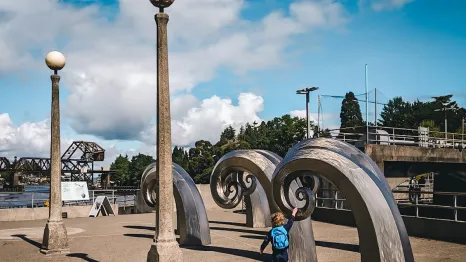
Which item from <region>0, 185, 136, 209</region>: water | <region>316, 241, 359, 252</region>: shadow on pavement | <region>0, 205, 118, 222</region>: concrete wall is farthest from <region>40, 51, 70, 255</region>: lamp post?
<region>0, 205, 118, 222</region>: concrete wall

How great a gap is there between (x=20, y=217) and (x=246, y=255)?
49.6 ft

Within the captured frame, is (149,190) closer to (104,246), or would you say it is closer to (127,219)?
(104,246)

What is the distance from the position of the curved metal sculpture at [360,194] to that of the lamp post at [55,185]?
6.48 meters

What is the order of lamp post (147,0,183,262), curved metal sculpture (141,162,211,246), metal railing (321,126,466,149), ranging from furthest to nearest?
metal railing (321,126,466,149), curved metal sculpture (141,162,211,246), lamp post (147,0,183,262)

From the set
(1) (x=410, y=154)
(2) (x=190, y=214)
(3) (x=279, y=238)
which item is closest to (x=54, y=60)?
(2) (x=190, y=214)

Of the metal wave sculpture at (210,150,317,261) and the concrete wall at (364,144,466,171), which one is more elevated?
the concrete wall at (364,144,466,171)

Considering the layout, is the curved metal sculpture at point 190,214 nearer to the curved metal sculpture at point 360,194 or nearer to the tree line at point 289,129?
the curved metal sculpture at point 360,194

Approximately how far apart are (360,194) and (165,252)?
3530mm

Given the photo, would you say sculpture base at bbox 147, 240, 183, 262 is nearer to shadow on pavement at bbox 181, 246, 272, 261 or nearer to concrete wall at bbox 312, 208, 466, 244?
shadow on pavement at bbox 181, 246, 272, 261

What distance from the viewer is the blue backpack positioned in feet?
24.9

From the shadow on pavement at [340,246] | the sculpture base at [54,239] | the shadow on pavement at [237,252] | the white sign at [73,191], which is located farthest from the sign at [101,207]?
the shadow on pavement at [340,246]

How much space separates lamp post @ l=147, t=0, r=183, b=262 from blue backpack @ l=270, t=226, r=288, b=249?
192cm

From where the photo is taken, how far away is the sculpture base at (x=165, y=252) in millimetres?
8373

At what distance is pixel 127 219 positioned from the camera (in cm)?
2320
